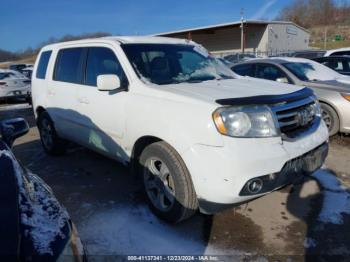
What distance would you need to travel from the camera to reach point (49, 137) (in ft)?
18.0

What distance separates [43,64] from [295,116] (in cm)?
423

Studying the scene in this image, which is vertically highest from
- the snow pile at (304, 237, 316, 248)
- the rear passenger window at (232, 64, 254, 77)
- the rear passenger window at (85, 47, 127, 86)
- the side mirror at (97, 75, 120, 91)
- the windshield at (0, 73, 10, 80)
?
the rear passenger window at (85, 47, 127, 86)

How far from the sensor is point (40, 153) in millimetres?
5988

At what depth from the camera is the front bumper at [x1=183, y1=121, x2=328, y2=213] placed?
8.46 ft

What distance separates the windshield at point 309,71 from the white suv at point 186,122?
2.91 m

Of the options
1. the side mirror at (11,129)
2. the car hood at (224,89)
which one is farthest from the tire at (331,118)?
the side mirror at (11,129)

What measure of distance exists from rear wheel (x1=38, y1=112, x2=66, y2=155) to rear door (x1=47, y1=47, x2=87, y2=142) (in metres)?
0.28

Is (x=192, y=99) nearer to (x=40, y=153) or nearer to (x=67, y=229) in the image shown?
(x=67, y=229)

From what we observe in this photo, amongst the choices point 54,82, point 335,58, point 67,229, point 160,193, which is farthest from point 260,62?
point 67,229

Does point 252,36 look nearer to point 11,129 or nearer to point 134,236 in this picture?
point 134,236

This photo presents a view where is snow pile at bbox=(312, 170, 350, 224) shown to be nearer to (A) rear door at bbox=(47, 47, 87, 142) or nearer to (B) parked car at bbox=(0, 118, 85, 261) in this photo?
(B) parked car at bbox=(0, 118, 85, 261)

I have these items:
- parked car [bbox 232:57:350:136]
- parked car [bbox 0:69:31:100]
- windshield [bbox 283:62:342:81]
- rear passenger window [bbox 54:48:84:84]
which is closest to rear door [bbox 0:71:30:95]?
parked car [bbox 0:69:31:100]

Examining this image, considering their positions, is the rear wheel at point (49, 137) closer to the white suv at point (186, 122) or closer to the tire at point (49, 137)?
the tire at point (49, 137)

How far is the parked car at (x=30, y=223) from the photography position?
1320mm
